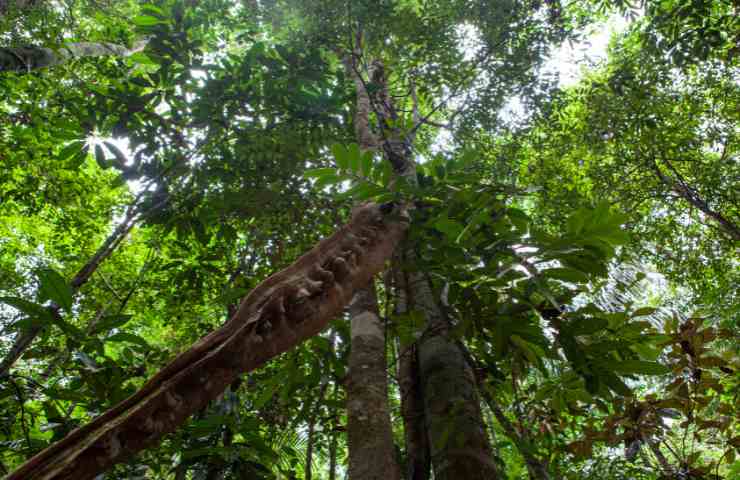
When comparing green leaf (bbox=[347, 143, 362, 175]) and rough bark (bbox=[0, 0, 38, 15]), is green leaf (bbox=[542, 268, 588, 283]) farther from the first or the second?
rough bark (bbox=[0, 0, 38, 15])

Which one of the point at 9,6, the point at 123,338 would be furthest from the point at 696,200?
the point at 9,6

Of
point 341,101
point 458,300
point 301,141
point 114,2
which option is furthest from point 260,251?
point 114,2

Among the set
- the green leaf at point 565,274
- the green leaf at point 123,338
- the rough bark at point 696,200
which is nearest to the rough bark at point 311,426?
the green leaf at point 123,338

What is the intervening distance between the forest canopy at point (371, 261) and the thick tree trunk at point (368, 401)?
1 cm

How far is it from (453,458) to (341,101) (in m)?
3.13

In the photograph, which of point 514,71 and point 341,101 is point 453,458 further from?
point 514,71

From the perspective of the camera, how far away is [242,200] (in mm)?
3289

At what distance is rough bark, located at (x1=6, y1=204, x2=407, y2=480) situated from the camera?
2.86 ft

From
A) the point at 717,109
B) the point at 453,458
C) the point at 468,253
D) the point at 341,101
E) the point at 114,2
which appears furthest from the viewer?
the point at 114,2

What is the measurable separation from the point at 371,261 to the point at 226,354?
35.5 inches

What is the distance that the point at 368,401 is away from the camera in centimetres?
186

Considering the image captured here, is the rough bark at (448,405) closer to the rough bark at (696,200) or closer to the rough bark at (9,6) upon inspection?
the rough bark at (696,200)

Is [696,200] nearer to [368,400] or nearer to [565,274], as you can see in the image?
[565,274]

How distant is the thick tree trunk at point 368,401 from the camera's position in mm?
1648
